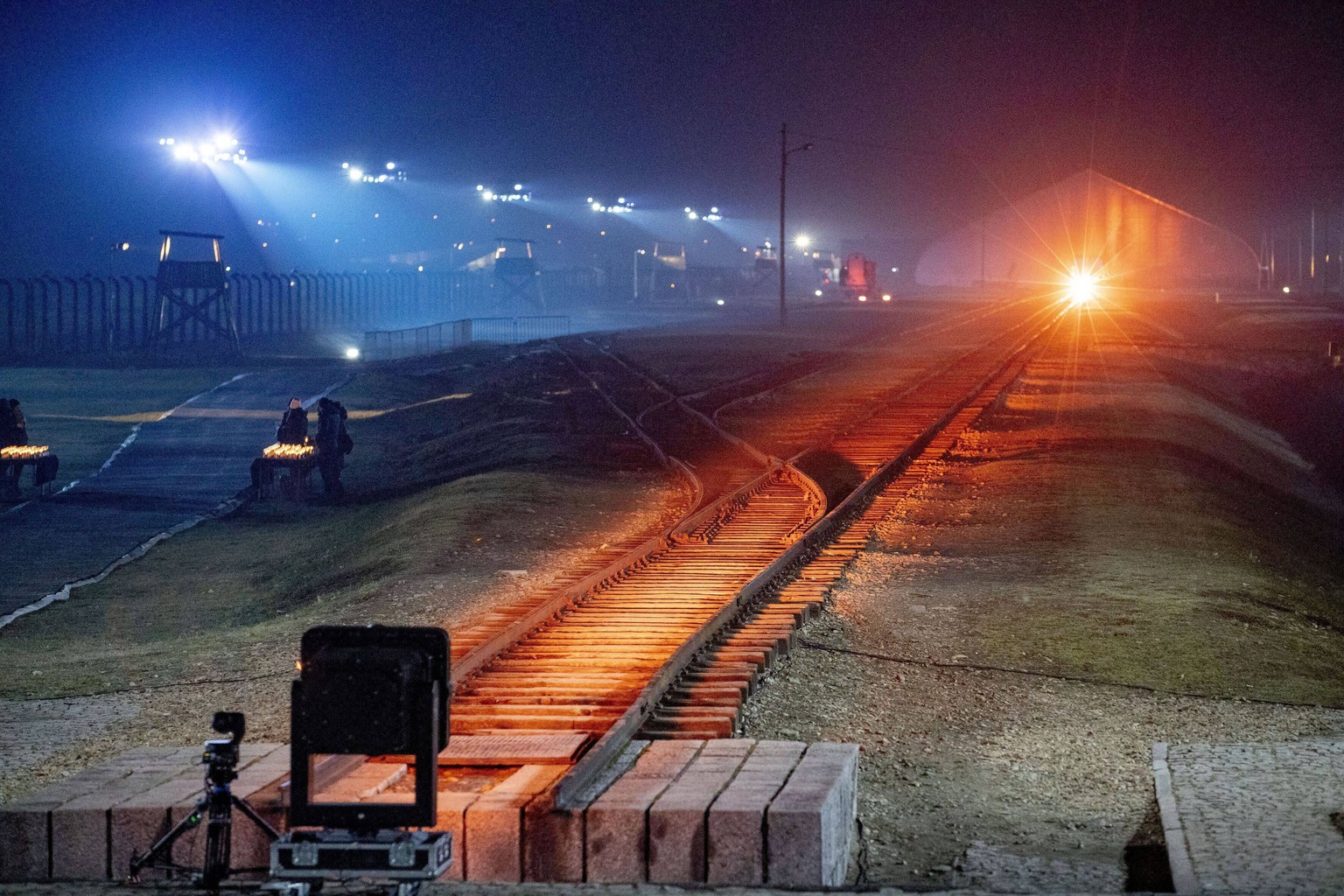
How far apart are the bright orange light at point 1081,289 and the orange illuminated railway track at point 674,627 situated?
85.5 m

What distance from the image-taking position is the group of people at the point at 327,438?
2416 centimetres

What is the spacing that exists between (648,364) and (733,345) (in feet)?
25.8

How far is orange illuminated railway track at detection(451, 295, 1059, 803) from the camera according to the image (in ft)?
28.8

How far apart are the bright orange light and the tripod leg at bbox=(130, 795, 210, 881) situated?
9658cm

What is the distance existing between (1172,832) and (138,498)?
834 inches

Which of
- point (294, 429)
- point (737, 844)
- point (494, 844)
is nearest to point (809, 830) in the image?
point (737, 844)

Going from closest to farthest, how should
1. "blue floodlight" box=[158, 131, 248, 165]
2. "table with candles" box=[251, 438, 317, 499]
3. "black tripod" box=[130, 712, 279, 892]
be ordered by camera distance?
1. "black tripod" box=[130, 712, 279, 892]
2. "table with candles" box=[251, 438, 317, 499]
3. "blue floodlight" box=[158, 131, 248, 165]

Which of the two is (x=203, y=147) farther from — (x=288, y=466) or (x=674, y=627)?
(x=674, y=627)

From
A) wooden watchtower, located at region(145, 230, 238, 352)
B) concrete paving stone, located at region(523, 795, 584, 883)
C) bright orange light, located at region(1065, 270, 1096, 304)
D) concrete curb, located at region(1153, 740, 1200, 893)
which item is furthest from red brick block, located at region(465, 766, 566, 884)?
bright orange light, located at region(1065, 270, 1096, 304)

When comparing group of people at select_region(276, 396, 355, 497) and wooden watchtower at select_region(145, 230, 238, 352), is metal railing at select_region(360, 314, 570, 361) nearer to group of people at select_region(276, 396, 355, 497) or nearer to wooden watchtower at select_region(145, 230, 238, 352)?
wooden watchtower at select_region(145, 230, 238, 352)

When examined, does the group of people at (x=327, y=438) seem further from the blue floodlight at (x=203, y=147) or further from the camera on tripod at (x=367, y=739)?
the blue floodlight at (x=203, y=147)

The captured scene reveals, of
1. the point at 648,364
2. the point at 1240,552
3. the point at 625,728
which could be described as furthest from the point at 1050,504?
the point at 648,364

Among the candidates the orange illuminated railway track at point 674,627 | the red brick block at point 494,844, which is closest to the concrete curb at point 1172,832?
the orange illuminated railway track at point 674,627

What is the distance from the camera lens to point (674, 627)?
11125 millimetres
